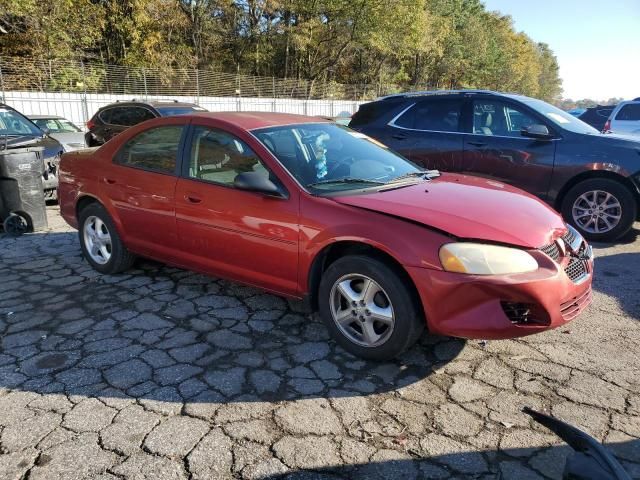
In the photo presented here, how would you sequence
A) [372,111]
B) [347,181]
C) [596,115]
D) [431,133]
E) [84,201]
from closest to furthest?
[347,181] < [84,201] < [431,133] < [372,111] < [596,115]

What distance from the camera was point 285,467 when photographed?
2328mm

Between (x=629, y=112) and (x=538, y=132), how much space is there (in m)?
8.74

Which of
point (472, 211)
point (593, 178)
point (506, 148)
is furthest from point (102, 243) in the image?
point (593, 178)

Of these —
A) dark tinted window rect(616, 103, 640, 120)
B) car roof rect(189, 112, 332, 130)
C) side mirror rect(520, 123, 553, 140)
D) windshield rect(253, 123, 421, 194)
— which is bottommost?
windshield rect(253, 123, 421, 194)

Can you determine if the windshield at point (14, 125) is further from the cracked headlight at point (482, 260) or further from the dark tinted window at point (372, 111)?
the cracked headlight at point (482, 260)

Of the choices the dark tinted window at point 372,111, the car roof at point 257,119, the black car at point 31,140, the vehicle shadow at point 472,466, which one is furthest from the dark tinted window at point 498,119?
the black car at point 31,140

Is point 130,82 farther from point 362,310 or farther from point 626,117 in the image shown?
point 362,310

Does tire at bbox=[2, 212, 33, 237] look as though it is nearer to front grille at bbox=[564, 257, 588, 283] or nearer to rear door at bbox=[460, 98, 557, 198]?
rear door at bbox=[460, 98, 557, 198]

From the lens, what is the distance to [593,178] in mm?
6078

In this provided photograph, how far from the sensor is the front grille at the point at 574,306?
299cm

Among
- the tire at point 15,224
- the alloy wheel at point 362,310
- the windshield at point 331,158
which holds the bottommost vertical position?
the tire at point 15,224

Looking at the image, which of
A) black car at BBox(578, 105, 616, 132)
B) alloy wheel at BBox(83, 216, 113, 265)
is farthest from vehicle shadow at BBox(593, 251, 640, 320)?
black car at BBox(578, 105, 616, 132)

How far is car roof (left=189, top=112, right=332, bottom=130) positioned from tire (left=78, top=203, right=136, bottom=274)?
1.38m

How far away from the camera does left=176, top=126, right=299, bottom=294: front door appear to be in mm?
3518
